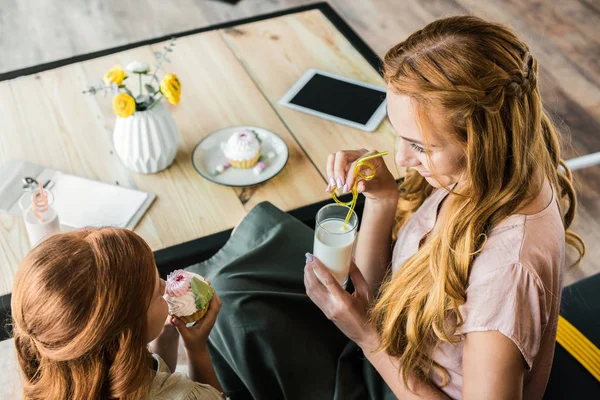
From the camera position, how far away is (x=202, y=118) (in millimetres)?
2014

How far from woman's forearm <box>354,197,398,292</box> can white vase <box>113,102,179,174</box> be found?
585mm

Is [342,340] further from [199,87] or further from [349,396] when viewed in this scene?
[199,87]

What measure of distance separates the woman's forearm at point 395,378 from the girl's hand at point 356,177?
366 mm

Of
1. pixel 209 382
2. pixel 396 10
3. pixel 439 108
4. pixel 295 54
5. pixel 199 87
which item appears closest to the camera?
pixel 439 108

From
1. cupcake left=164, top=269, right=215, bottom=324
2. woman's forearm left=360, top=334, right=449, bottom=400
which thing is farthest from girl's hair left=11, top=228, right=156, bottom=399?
woman's forearm left=360, top=334, right=449, bottom=400

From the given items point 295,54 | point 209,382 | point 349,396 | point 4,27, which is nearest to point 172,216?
point 209,382

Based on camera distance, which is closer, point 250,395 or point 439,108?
point 439,108

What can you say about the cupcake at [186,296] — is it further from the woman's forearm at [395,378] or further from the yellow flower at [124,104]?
the yellow flower at [124,104]

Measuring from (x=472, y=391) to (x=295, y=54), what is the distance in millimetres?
1430

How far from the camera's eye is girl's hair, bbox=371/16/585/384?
1.11m

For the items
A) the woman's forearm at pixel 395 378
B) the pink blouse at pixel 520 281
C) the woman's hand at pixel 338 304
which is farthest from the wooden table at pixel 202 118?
the pink blouse at pixel 520 281

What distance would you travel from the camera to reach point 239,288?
5.16ft

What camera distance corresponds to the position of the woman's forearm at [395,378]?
4.42ft

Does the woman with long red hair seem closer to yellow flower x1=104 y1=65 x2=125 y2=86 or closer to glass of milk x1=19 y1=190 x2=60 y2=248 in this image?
glass of milk x1=19 y1=190 x2=60 y2=248
